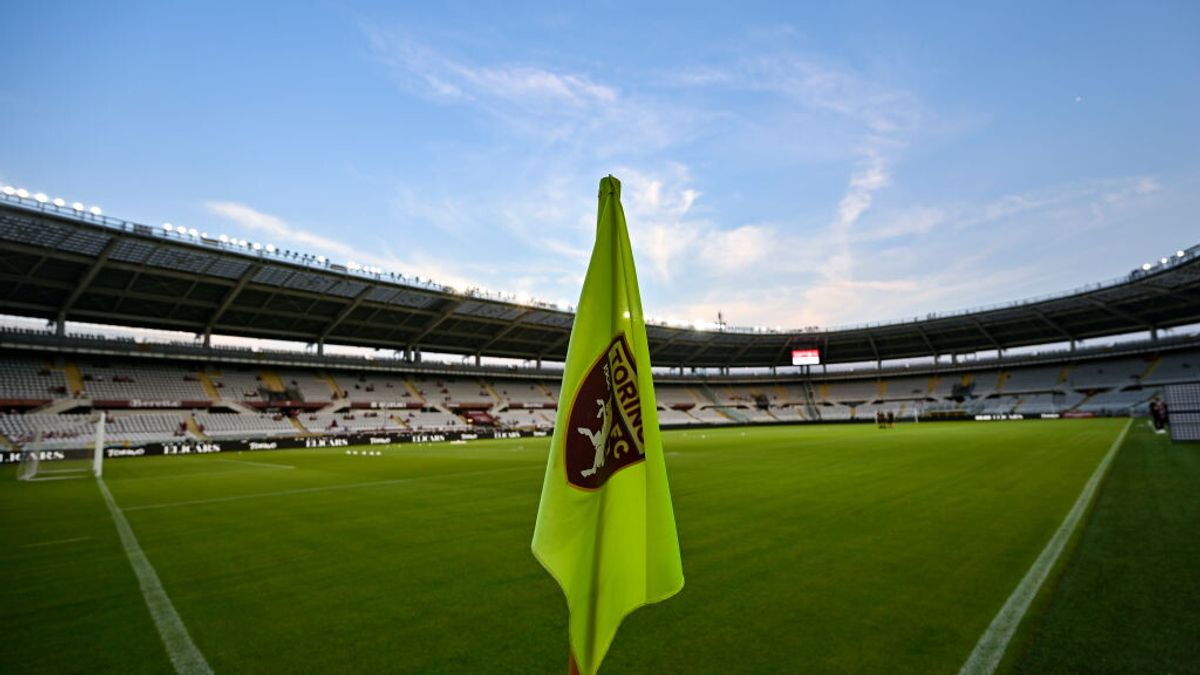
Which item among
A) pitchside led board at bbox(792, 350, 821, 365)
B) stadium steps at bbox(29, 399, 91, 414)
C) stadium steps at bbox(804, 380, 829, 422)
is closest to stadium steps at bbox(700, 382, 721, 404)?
pitchside led board at bbox(792, 350, 821, 365)

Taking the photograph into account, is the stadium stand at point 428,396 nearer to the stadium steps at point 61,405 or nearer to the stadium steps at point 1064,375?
the stadium steps at point 61,405

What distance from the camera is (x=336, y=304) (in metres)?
44.6

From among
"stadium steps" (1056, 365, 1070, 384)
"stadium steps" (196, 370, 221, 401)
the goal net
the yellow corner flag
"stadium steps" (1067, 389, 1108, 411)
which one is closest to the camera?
the yellow corner flag

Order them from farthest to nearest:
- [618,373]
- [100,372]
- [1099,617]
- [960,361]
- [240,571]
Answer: [960,361]
[100,372]
[240,571]
[1099,617]
[618,373]

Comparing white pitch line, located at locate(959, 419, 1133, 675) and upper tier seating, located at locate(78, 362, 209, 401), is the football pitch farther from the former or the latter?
upper tier seating, located at locate(78, 362, 209, 401)

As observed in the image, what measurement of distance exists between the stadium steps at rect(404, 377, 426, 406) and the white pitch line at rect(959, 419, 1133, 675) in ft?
172

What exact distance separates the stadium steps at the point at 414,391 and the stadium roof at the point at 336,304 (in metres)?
3.98

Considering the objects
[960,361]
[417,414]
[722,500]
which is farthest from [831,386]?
[722,500]

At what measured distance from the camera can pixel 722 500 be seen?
10.0 meters

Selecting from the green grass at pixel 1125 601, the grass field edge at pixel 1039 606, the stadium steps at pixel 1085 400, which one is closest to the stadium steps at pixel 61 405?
the grass field edge at pixel 1039 606

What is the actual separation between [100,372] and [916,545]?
52892mm

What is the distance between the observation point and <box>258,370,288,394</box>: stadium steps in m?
47.0

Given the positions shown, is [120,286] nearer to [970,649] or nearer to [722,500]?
Answer: [722,500]

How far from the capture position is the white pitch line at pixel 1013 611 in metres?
3.30
